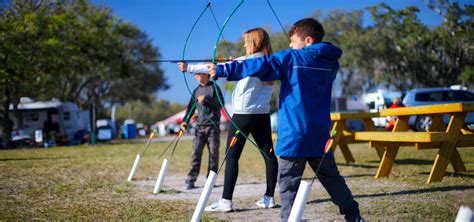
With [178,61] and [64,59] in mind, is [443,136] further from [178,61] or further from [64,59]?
[64,59]

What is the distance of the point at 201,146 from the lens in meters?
6.43

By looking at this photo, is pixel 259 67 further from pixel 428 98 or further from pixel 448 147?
pixel 428 98

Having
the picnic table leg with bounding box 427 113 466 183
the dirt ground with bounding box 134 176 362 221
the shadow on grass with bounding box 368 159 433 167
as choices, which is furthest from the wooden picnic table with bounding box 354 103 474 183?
the shadow on grass with bounding box 368 159 433 167

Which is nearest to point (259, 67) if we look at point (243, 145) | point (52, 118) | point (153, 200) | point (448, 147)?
point (243, 145)

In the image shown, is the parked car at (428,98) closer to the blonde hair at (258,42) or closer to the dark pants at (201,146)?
the dark pants at (201,146)

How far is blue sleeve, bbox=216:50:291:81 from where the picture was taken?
335 cm

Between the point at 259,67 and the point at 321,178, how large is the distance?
1026mm

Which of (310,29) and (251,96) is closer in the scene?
(310,29)

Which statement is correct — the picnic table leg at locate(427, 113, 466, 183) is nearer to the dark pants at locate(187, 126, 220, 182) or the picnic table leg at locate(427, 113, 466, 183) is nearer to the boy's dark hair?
the dark pants at locate(187, 126, 220, 182)

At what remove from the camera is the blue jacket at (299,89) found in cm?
334

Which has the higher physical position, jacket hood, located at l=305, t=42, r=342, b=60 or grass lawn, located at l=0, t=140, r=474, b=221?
jacket hood, located at l=305, t=42, r=342, b=60

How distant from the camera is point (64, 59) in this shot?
2508 cm


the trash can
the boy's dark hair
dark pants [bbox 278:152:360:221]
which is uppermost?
the boy's dark hair

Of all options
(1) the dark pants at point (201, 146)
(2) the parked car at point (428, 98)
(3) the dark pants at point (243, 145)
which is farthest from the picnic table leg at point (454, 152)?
(2) the parked car at point (428, 98)
